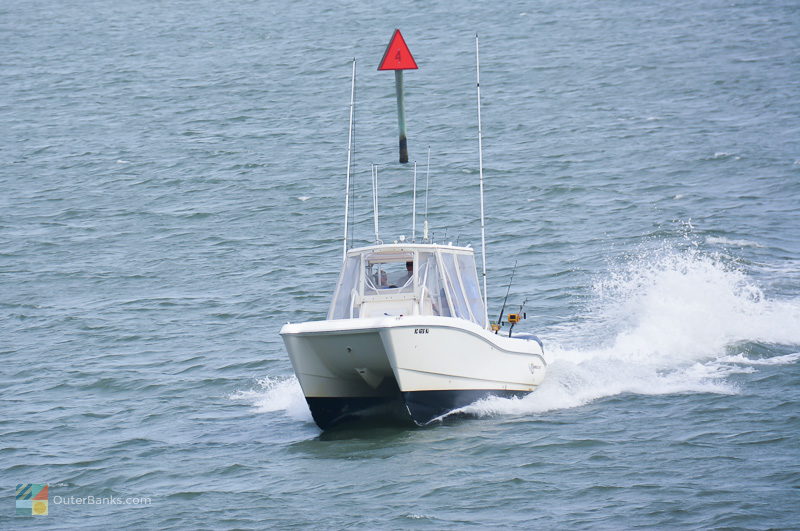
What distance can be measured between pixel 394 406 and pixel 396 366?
1.11 metres

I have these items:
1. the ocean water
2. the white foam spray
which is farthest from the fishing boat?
the white foam spray

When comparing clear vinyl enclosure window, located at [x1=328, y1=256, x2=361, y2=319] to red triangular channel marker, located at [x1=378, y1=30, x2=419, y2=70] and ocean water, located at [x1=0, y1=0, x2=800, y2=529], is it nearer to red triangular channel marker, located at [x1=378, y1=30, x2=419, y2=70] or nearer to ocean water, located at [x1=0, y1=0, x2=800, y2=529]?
ocean water, located at [x1=0, y1=0, x2=800, y2=529]

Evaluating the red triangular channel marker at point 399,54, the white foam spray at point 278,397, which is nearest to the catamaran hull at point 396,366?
the white foam spray at point 278,397

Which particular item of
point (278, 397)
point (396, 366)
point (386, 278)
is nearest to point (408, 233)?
point (278, 397)

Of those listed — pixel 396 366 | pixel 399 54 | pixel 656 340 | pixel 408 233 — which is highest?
pixel 399 54

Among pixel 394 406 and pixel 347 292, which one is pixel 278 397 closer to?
pixel 347 292

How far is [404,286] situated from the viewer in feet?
61.2

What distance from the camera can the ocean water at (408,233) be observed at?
1627 centimetres

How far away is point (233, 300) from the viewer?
27.2 meters

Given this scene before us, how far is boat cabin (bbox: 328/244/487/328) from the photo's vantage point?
18.5 meters

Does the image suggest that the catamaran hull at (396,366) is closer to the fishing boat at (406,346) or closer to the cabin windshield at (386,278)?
the fishing boat at (406,346)

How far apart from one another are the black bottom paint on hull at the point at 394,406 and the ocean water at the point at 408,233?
0.71 feet

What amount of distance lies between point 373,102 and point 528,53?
8935 mm

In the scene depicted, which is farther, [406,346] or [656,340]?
[656,340]
